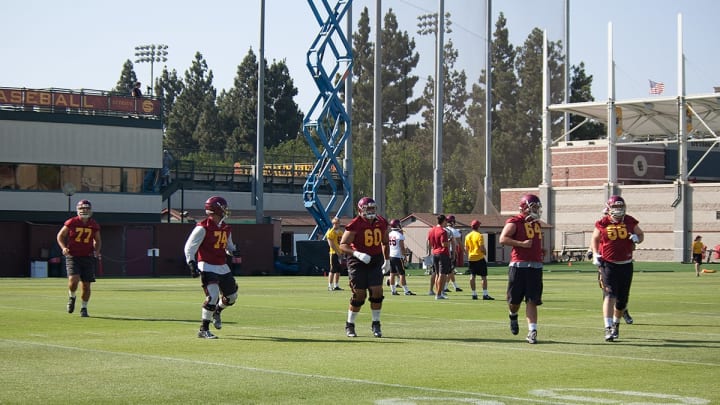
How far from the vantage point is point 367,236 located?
18734mm

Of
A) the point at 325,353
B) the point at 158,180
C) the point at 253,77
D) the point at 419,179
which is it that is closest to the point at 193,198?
the point at 158,180

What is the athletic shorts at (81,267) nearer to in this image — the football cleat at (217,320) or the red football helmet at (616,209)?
the football cleat at (217,320)

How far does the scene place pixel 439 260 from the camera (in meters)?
30.8

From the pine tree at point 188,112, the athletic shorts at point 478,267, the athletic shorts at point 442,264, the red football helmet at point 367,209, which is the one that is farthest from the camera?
the pine tree at point 188,112

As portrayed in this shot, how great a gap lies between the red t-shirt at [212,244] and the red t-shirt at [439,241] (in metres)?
13.2

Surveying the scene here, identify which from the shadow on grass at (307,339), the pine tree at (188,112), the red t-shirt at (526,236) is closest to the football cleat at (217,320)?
the shadow on grass at (307,339)

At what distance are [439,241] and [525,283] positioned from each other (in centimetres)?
1335

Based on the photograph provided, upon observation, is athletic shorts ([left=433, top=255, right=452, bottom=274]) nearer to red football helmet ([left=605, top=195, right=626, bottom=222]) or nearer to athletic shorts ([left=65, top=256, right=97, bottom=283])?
athletic shorts ([left=65, top=256, right=97, bottom=283])

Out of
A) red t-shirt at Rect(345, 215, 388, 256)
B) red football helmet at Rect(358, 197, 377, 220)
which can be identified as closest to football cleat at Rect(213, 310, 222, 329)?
red t-shirt at Rect(345, 215, 388, 256)

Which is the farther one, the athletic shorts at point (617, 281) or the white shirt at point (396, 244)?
the white shirt at point (396, 244)

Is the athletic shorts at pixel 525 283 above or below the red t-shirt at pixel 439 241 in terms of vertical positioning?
below

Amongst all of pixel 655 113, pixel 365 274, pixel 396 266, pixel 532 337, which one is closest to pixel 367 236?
pixel 365 274

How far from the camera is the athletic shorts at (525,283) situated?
17.9 metres

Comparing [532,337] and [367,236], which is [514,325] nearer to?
[532,337]
